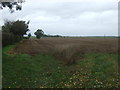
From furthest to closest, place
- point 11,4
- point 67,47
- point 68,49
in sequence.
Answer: point 67,47, point 68,49, point 11,4

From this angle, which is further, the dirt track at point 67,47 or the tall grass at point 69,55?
the dirt track at point 67,47

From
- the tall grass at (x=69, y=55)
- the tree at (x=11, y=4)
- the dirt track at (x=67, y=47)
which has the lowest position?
the tall grass at (x=69, y=55)

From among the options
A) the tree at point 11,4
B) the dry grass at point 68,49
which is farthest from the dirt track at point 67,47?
the tree at point 11,4

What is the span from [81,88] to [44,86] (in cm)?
130

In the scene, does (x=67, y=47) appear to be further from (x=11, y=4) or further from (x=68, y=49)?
(x=11, y=4)

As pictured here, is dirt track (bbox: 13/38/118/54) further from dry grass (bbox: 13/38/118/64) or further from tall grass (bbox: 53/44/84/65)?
tall grass (bbox: 53/44/84/65)

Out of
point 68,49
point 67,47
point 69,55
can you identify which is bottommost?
point 69,55

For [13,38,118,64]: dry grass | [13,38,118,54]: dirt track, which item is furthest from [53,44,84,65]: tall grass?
[13,38,118,54]: dirt track

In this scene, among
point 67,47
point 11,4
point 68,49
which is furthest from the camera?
point 67,47

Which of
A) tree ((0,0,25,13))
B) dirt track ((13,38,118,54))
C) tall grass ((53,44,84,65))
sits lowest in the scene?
tall grass ((53,44,84,65))

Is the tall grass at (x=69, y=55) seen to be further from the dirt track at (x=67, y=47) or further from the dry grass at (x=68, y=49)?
the dirt track at (x=67, y=47)

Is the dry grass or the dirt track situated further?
the dirt track

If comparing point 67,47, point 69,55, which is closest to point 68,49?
point 67,47

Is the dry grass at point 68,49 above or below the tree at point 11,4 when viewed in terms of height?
below
